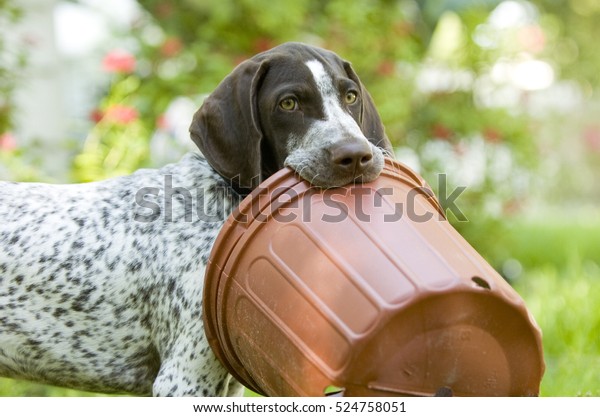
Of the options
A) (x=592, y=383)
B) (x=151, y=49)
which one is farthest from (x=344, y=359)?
(x=151, y=49)

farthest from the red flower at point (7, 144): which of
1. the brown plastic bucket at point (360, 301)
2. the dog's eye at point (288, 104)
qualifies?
the brown plastic bucket at point (360, 301)

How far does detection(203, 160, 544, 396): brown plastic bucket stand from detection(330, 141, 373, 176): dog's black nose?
67mm

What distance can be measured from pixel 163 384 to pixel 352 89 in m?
1.22

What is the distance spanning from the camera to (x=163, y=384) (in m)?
2.57

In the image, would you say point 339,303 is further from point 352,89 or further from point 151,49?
point 151,49

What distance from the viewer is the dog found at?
8.85 feet

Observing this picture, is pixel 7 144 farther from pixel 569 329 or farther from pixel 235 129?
pixel 569 329

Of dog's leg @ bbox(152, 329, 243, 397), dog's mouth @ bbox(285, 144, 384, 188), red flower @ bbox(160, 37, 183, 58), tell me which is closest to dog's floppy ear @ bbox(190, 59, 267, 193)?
dog's mouth @ bbox(285, 144, 384, 188)

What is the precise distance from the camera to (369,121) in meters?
3.05

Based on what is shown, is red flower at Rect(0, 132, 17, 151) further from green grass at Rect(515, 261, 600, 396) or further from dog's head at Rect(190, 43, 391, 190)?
green grass at Rect(515, 261, 600, 396)

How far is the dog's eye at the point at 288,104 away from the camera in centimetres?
276

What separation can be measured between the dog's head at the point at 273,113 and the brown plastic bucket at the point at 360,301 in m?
0.29

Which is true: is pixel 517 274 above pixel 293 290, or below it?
below

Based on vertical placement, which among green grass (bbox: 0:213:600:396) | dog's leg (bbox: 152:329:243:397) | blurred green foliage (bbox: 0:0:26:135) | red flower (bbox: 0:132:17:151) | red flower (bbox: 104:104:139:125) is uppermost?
blurred green foliage (bbox: 0:0:26:135)
